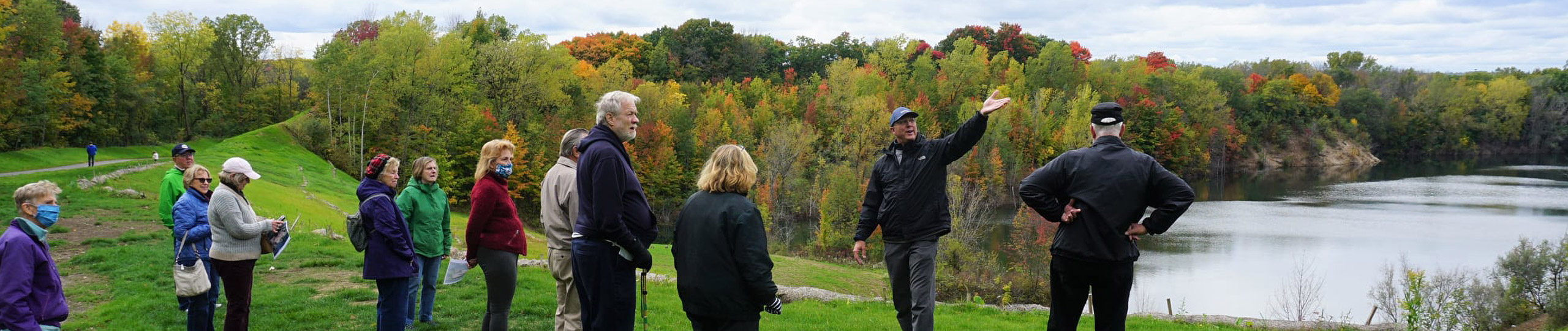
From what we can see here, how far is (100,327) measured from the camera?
7688 millimetres

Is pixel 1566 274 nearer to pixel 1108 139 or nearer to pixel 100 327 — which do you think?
pixel 1108 139

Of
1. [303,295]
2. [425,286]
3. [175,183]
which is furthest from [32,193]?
[303,295]

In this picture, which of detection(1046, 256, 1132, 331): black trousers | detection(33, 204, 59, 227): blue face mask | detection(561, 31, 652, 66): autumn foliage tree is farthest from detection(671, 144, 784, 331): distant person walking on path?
detection(561, 31, 652, 66): autumn foliage tree

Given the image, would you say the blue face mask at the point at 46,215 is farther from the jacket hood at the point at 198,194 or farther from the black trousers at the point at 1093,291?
the black trousers at the point at 1093,291

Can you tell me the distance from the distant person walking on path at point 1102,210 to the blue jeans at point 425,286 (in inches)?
200

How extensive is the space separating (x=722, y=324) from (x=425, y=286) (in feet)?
13.7

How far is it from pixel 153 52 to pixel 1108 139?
6635cm

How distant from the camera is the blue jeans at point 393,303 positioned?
612 cm

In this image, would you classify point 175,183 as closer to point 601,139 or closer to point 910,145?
point 601,139

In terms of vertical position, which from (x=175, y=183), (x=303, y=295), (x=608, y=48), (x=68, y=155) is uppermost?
(x=608, y=48)

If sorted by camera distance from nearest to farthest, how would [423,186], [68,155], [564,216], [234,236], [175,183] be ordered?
[564,216]
[234,236]
[423,186]
[175,183]
[68,155]

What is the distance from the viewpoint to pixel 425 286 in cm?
745

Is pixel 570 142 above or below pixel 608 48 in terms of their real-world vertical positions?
below

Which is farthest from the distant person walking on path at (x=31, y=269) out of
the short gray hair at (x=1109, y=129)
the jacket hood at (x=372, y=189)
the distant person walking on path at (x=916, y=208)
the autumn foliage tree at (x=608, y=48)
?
the autumn foliage tree at (x=608, y=48)
